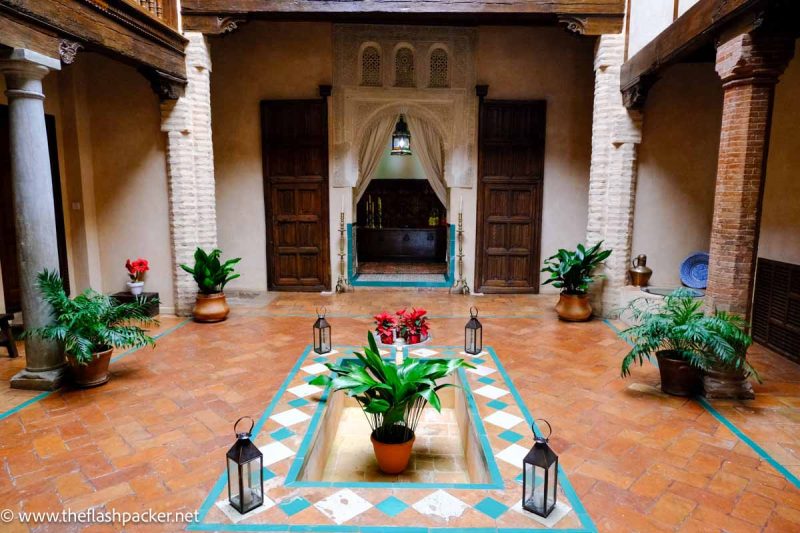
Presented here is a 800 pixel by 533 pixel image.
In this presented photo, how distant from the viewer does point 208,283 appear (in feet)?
23.6

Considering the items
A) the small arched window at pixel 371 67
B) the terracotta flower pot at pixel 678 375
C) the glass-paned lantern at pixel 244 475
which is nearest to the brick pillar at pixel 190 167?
the small arched window at pixel 371 67

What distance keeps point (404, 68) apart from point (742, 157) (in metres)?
6.01

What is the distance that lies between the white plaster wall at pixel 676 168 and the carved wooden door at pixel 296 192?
17.0 ft

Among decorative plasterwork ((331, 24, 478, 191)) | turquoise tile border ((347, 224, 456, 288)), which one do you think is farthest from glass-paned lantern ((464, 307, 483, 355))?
decorative plasterwork ((331, 24, 478, 191))

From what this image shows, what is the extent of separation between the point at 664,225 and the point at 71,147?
8.69 metres

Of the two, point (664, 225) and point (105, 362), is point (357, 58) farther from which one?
point (105, 362)

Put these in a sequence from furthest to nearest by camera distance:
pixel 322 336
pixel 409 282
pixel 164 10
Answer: pixel 409 282, pixel 164 10, pixel 322 336

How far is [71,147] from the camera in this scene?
751 cm

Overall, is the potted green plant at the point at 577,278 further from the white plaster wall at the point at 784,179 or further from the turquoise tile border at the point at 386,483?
the turquoise tile border at the point at 386,483

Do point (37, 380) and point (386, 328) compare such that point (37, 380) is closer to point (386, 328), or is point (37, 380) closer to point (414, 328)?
point (386, 328)

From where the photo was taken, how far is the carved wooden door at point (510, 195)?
909 centimetres

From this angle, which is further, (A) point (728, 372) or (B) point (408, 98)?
(B) point (408, 98)

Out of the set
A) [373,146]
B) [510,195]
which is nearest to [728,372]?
[510,195]

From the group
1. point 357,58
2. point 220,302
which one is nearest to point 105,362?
point 220,302
